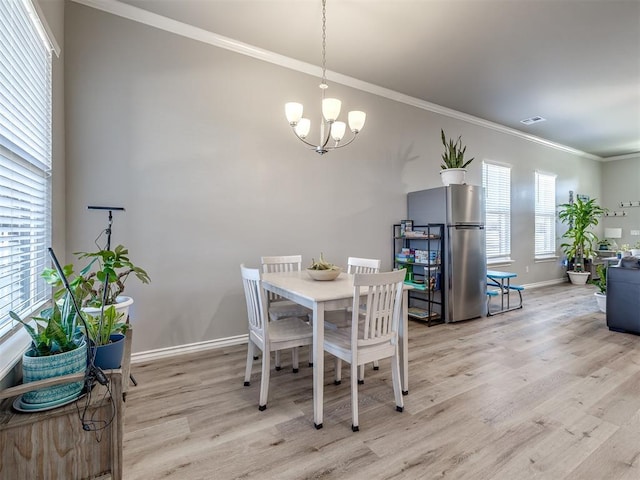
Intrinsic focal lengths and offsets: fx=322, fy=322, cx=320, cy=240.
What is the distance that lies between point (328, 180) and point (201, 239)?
163 centimetres

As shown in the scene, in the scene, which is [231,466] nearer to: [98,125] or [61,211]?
[61,211]

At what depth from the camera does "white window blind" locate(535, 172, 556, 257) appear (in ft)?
21.5

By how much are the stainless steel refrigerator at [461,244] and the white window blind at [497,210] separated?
5.29 ft

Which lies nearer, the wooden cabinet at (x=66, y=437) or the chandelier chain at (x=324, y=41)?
the wooden cabinet at (x=66, y=437)

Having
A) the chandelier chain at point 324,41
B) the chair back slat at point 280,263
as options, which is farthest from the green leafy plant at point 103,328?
the chandelier chain at point 324,41

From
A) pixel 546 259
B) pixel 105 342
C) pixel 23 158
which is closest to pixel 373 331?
pixel 105 342

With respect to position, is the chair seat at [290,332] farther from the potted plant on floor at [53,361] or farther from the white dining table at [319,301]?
the potted plant on floor at [53,361]

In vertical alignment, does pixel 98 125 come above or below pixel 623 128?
below

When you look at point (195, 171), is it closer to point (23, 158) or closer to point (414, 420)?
point (23, 158)

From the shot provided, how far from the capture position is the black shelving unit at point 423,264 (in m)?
4.07

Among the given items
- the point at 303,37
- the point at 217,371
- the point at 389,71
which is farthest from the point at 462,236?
the point at 217,371

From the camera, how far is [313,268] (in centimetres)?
258

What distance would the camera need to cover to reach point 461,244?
4.09 meters

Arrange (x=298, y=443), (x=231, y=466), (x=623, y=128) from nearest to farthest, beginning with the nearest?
(x=231, y=466) → (x=298, y=443) → (x=623, y=128)
